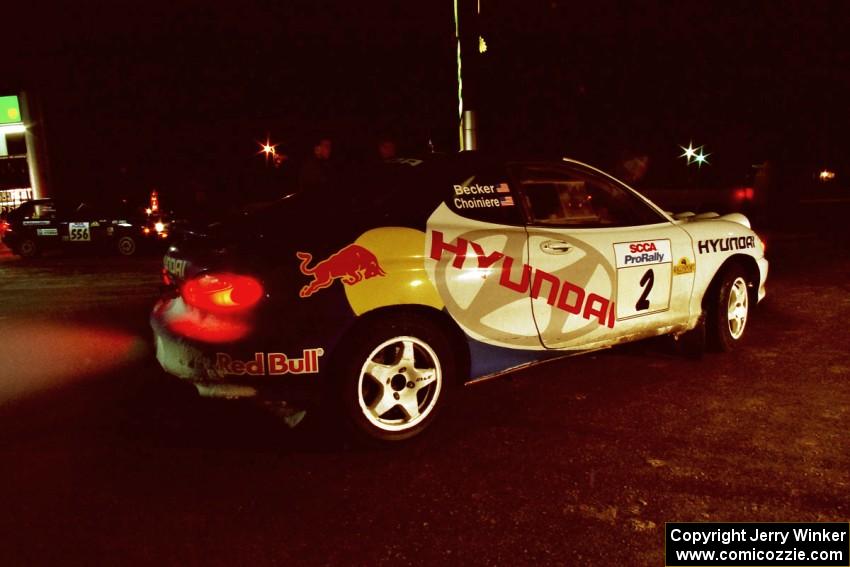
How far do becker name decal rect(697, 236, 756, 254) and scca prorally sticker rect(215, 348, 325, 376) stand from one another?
2.85 meters

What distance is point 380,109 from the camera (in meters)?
41.2

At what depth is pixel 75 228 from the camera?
14109mm

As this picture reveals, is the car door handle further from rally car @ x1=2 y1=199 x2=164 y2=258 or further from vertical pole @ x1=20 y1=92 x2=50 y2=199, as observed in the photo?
vertical pole @ x1=20 y1=92 x2=50 y2=199

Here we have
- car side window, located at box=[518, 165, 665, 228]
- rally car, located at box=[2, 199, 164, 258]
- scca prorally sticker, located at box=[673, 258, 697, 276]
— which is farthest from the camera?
rally car, located at box=[2, 199, 164, 258]

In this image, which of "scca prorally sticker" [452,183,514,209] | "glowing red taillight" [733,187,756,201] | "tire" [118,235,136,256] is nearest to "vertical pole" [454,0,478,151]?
"scca prorally sticker" [452,183,514,209]

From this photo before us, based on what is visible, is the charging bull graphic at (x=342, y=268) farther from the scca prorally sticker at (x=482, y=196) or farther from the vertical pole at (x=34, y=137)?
the vertical pole at (x=34, y=137)

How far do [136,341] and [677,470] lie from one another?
15.3 ft

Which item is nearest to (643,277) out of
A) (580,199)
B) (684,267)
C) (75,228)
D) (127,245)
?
(684,267)

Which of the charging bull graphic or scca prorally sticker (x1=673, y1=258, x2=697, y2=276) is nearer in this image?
the charging bull graphic

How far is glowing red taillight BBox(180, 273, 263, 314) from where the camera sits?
3271mm

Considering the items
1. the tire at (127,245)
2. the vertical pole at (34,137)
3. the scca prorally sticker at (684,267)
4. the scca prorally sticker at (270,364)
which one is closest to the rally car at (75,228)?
the tire at (127,245)

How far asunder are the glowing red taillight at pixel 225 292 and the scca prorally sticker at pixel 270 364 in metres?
0.24

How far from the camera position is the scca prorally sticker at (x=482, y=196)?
12.4ft

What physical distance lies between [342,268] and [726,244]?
301cm
